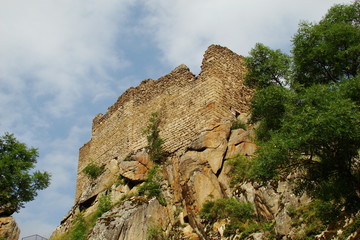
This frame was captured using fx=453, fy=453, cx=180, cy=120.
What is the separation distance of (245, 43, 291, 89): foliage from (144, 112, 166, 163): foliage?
4991 mm

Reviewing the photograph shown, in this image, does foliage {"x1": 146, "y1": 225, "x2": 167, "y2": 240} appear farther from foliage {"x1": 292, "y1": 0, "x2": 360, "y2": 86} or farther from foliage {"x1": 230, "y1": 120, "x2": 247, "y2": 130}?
foliage {"x1": 292, "y1": 0, "x2": 360, "y2": 86}

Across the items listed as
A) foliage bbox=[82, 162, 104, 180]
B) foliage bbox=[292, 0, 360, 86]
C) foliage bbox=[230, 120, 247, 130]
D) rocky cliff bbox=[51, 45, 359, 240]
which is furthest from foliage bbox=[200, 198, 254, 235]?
foliage bbox=[82, 162, 104, 180]

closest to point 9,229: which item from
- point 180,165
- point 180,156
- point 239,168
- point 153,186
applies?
point 153,186

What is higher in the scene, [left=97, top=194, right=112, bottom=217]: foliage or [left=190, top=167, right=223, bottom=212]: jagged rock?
[left=97, top=194, right=112, bottom=217]: foliage

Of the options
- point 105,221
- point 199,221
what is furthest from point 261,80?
point 105,221

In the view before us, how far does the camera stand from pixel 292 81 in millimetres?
19344

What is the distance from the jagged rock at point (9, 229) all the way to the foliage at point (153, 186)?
23.9 feet

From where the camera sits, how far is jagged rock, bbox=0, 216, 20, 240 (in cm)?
2140

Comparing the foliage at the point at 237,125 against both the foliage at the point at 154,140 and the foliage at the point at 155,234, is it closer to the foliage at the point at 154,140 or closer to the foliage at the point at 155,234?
the foliage at the point at 154,140

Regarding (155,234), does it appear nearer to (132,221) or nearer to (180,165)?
(132,221)

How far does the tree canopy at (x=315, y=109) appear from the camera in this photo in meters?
12.2

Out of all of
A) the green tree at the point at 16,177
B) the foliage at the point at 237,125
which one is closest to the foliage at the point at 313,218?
the foliage at the point at 237,125

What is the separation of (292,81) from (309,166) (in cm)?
698

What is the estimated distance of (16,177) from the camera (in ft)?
69.4
